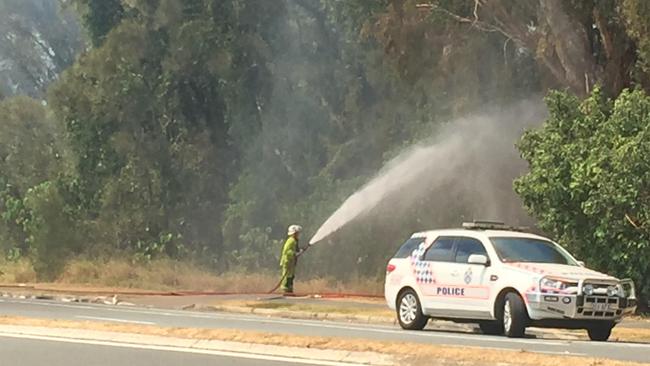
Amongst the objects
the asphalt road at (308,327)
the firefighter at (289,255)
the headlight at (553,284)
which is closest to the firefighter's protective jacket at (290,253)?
the firefighter at (289,255)

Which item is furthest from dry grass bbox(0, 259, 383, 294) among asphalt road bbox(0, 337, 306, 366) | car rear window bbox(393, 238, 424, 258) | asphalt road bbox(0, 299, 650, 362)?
asphalt road bbox(0, 337, 306, 366)

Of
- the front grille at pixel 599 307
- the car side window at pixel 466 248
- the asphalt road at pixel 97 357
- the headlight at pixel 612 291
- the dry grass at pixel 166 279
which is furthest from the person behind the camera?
the dry grass at pixel 166 279

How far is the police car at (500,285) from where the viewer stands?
51.1 feet

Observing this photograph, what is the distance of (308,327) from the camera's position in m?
18.3

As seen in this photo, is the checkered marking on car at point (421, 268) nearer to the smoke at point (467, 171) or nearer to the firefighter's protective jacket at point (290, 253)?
the firefighter's protective jacket at point (290, 253)

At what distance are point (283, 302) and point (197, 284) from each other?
981cm

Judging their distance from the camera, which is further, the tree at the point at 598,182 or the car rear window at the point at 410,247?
the tree at the point at 598,182

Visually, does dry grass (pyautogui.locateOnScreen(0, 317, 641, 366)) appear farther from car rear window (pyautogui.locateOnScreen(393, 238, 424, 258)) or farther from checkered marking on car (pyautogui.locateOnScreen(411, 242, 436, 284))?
car rear window (pyautogui.locateOnScreen(393, 238, 424, 258))

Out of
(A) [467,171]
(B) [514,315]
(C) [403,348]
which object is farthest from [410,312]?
(A) [467,171]

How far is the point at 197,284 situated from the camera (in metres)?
33.9

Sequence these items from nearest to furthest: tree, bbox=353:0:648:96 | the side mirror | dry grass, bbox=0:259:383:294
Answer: the side mirror, tree, bbox=353:0:648:96, dry grass, bbox=0:259:383:294

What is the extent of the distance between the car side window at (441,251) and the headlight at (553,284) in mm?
2057

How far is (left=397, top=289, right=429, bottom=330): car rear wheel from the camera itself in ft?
58.3

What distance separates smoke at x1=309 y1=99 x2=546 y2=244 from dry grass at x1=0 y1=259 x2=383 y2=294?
→ 252 cm
